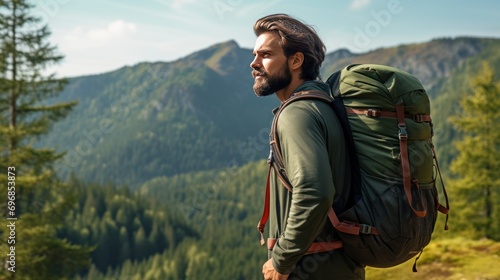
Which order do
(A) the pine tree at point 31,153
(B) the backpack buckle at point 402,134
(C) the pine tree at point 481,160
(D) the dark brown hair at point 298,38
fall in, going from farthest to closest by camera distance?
(C) the pine tree at point 481,160
(A) the pine tree at point 31,153
(D) the dark brown hair at point 298,38
(B) the backpack buckle at point 402,134

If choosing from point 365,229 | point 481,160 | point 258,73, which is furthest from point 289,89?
point 481,160

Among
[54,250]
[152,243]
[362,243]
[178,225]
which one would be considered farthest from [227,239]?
[362,243]

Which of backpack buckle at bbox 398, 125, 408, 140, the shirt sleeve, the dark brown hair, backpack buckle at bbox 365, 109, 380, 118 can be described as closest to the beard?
the dark brown hair

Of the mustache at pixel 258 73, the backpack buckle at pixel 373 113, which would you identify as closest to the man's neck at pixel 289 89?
the mustache at pixel 258 73

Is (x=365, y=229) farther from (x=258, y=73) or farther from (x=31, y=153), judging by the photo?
(x=31, y=153)

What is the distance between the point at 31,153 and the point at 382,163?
22022 millimetres

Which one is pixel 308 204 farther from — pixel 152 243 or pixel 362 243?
pixel 152 243

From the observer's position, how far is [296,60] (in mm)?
3309

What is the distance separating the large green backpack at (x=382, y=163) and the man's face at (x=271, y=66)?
0.31m

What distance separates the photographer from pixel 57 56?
24469 millimetres

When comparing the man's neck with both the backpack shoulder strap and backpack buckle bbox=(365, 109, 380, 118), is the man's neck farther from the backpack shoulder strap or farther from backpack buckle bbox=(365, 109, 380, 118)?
backpack buckle bbox=(365, 109, 380, 118)

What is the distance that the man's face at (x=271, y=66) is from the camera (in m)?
3.31

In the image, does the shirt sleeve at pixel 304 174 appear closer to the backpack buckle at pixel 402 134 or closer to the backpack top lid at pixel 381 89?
the backpack top lid at pixel 381 89

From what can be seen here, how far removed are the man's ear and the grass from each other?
6.75m
